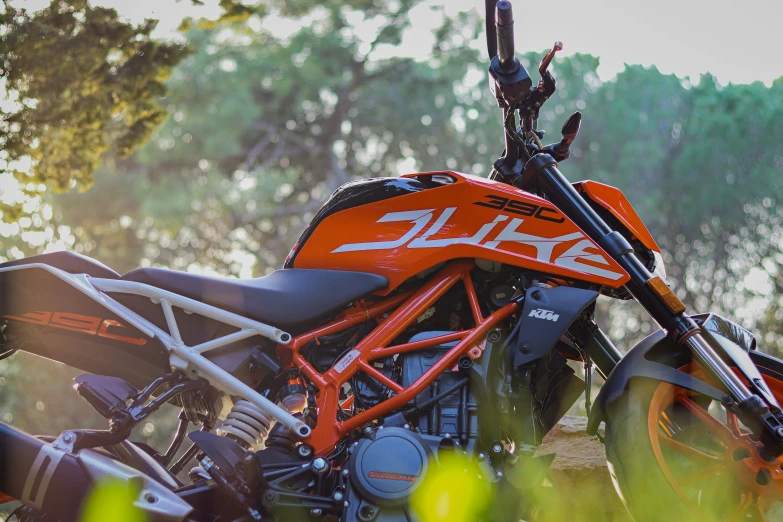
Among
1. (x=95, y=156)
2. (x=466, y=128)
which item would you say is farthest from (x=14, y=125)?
(x=466, y=128)

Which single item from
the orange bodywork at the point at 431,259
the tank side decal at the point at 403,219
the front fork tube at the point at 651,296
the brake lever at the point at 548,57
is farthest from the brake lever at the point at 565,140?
the tank side decal at the point at 403,219

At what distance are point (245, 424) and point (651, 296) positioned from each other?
154 cm

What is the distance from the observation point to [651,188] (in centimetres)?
1867

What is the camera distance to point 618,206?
303cm

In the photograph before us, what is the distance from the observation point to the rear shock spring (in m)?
2.71

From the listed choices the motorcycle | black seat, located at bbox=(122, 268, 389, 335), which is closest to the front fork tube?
the motorcycle

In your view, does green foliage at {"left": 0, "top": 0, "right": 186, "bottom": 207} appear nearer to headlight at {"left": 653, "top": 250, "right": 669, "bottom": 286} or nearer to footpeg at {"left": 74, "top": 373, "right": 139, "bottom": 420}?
footpeg at {"left": 74, "top": 373, "right": 139, "bottom": 420}

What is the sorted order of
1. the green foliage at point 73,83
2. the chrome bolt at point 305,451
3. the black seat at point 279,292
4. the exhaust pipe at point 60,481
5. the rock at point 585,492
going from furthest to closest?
the green foliage at point 73,83, the rock at point 585,492, the black seat at point 279,292, the chrome bolt at point 305,451, the exhaust pipe at point 60,481

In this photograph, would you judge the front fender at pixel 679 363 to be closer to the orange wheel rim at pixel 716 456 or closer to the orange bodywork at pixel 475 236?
the orange wheel rim at pixel 716 456

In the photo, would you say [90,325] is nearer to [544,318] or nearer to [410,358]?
[410,358]

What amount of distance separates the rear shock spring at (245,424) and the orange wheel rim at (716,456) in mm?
1372

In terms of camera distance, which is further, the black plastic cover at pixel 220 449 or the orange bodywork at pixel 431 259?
the orange bodywork at pixel 431 259

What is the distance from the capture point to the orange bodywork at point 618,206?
298 cm

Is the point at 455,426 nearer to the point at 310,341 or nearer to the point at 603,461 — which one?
the point at 310,341
